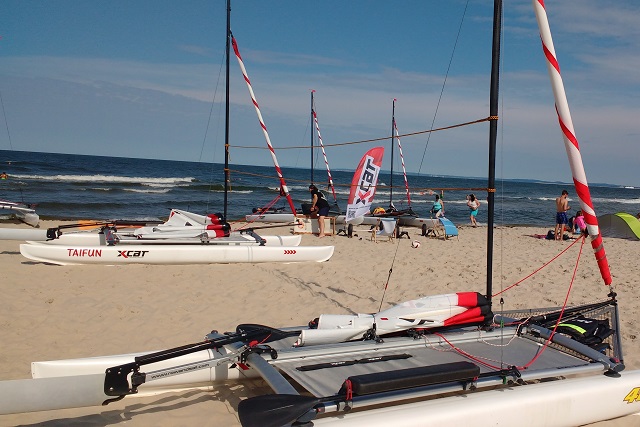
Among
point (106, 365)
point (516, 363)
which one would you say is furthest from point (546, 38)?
point (106, 365)

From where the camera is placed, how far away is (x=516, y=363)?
4184 mm

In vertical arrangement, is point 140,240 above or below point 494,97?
below

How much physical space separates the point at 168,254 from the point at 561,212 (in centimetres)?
1069

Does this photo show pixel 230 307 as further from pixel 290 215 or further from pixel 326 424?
pixel 290 215

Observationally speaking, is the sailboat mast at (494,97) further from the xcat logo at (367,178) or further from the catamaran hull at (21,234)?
the xcat logo at (367,178)

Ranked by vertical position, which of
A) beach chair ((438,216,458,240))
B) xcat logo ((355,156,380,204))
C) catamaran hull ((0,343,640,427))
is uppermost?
xcat logo ((355,156,380,204))

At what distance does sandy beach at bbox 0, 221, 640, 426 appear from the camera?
4.05m

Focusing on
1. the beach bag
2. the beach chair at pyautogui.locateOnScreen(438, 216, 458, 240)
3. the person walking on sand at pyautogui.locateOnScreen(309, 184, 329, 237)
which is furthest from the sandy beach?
the beach chair at pyautogui.locateOnScreen(438, 216, 458, 240)

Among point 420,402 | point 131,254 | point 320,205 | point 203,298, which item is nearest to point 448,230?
point 320,205

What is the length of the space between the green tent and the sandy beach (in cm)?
500

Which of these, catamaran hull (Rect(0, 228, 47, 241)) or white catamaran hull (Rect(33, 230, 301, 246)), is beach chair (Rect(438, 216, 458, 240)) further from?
catamaran hull (Rect(0, 228, 47, 241))

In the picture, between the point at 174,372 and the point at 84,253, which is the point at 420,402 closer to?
the point at 174,372

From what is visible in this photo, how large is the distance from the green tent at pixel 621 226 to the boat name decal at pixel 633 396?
13.3 meters

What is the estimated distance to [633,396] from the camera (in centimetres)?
405
